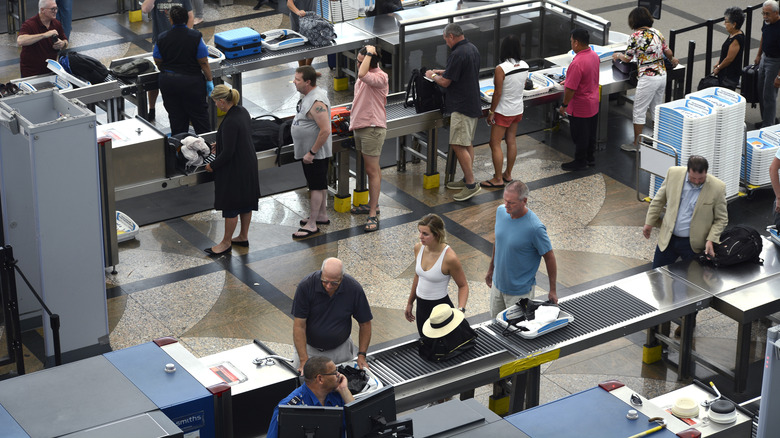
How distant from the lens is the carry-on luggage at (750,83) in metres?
12.7

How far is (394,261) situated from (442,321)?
2914 millimetres

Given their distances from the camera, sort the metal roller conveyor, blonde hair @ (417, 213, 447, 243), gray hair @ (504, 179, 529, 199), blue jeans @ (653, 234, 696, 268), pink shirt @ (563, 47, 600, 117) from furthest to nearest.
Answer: pink shirt @ (563, 47, 600, 117) < blue jeans @ (653, 234, 696, 268) < gray hair @ (504, 179, 529, 199) < blonde hair @ (417, 213, 447, 243) < the metal roller conveyor

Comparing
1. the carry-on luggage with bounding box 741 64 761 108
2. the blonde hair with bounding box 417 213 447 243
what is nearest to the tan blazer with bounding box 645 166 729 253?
the blonde hair with bounding box 417 213 447 243

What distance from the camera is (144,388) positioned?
554cm

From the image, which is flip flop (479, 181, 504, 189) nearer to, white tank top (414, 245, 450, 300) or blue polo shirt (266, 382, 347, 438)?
white tank top (414, 245, 450, 300)

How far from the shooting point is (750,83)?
12.7m

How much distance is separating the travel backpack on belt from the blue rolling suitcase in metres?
0.59

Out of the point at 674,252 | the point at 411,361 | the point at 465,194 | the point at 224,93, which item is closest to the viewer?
the point at 411,361

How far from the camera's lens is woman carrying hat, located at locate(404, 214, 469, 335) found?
23.7ft

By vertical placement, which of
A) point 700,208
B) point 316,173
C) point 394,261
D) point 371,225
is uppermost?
point 700,208

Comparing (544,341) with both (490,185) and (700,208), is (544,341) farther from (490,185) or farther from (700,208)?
(490,185)

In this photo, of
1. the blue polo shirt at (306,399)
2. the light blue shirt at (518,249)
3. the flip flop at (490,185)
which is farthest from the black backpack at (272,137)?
the blue polo shirt at (306,399)

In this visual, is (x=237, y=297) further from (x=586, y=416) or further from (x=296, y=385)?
(x=586, y=416)

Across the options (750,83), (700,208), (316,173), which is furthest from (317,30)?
(700,208)
